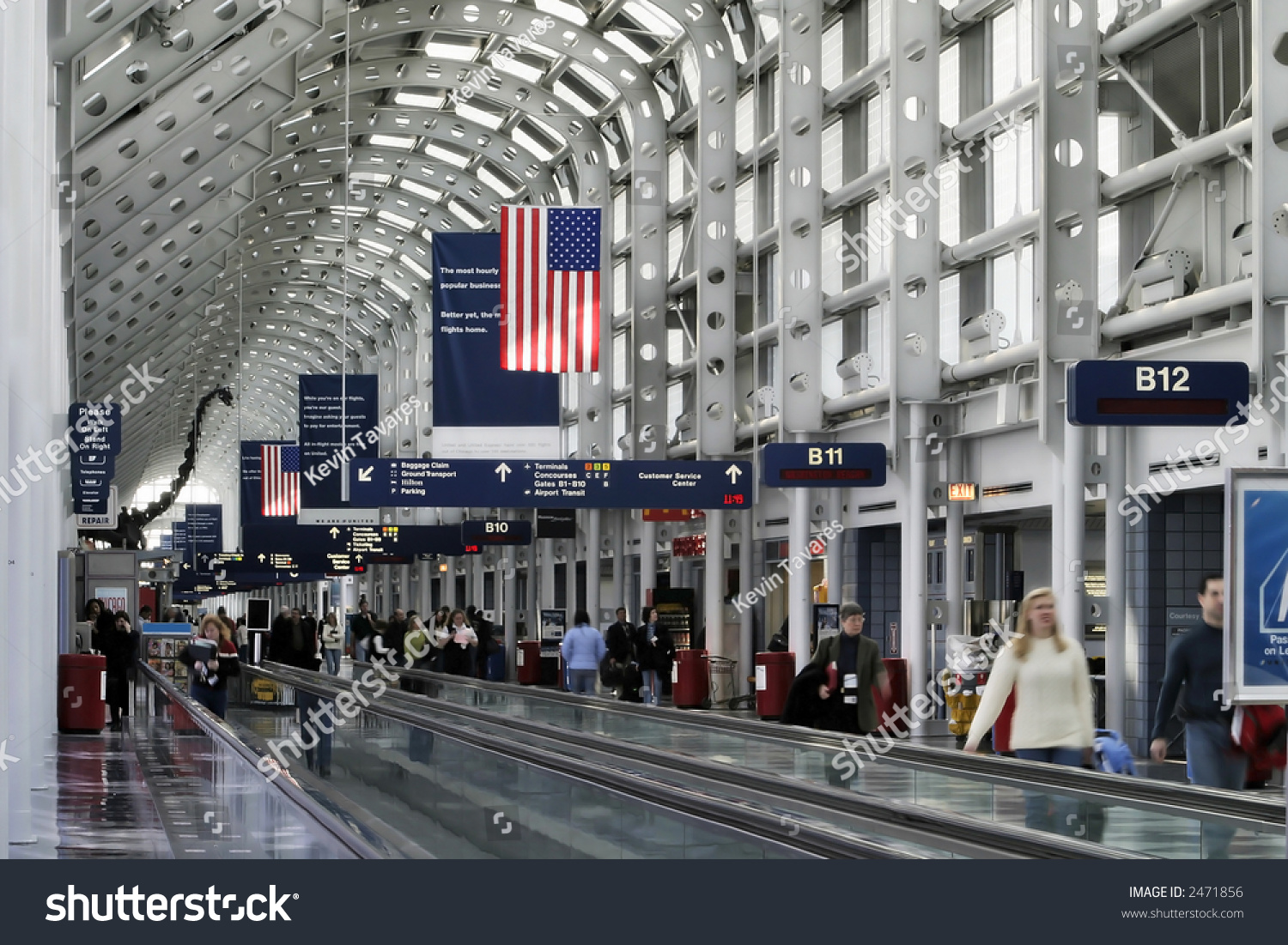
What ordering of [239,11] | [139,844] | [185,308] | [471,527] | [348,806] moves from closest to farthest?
[348,806], [139,844], [239,11], [471,527], [185,308]

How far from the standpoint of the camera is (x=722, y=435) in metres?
27.0

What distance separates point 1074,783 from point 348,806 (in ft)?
12.3

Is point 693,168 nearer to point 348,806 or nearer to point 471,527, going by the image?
point 471,527

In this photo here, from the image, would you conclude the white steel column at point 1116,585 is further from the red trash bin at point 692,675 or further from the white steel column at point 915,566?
the red trash bin at point 692,675

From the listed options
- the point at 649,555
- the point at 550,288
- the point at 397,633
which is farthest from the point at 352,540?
the point at 550,288

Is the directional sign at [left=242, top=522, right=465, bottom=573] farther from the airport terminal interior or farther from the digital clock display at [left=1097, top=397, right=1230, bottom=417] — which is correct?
the digital clock display at [left=1097, top=397, right=1230, bottom=417]

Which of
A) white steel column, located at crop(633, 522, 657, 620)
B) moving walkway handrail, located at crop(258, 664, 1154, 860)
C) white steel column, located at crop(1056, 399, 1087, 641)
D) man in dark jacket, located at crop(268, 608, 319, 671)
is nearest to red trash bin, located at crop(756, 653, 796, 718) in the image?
moving walkway handrail, located at crop(258, 664, 1154, 860)

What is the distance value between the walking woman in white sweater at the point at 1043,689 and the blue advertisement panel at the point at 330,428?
25.1 meters

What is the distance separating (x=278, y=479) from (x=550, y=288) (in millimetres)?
17886

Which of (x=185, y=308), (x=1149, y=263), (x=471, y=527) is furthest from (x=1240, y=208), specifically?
(x=185, y=308)

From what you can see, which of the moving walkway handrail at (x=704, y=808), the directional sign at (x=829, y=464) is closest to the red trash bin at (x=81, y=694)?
the moving walkway handrail at (x=704, y=808)

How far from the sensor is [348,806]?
8.81 metres

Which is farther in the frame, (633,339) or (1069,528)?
(633,339)

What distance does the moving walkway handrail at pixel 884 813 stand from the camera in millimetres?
8062
